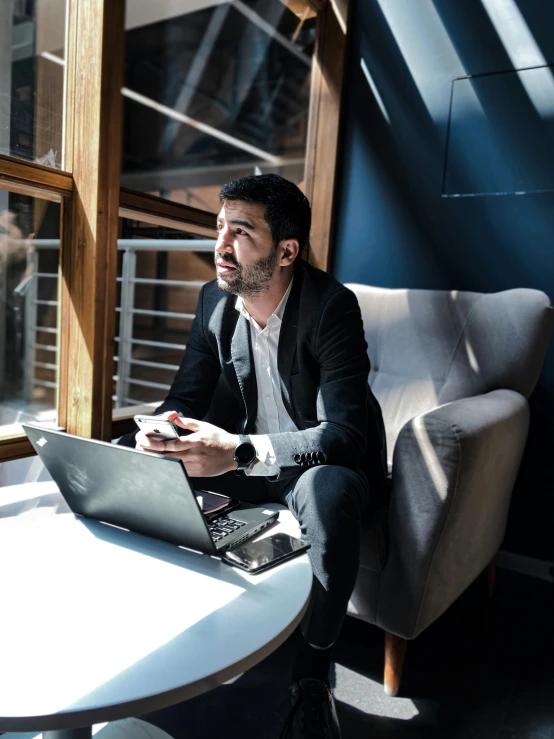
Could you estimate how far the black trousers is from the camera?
44.1 inches

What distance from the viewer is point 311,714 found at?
1092 mm

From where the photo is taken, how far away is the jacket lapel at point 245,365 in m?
1.52

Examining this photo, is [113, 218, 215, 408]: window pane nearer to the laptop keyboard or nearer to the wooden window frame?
the wooden window frame

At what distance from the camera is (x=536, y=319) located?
71.8 inches

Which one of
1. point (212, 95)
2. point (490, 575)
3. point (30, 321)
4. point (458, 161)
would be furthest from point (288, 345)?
point (212, 95)

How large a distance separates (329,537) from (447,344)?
1083mm

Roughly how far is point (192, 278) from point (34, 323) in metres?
6.39

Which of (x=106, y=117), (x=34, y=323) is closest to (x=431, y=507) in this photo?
(x=106, y=117)

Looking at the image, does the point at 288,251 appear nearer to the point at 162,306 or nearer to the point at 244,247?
the point at 244,247

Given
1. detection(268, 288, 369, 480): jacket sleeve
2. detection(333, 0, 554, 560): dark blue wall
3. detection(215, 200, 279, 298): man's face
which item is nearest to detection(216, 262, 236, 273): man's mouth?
detection(215, 200, 279, 298): man's face

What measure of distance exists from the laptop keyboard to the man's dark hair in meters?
0.74

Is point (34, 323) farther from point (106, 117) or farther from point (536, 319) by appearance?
point (536, 319)

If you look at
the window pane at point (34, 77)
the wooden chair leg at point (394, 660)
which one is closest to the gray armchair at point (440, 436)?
the wooden chair leg at point (394, 660)

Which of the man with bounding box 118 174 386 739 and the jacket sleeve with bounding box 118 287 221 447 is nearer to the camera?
the man with bounding box 118 174 386 739
